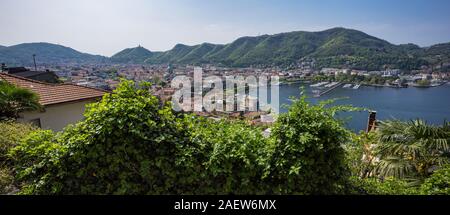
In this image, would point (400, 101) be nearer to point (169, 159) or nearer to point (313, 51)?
point (169, 159)

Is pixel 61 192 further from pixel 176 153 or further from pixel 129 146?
pixel 176 153

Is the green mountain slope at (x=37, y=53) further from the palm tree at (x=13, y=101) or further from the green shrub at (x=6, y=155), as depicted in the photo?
the green shrub at (x=6, y=155)

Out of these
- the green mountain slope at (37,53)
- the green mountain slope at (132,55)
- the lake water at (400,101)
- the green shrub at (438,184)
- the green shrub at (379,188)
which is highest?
the green mountain slope at (132,55)

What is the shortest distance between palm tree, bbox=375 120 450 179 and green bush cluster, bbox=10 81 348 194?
1.86 meters

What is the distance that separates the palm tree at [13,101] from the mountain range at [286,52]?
136 ft

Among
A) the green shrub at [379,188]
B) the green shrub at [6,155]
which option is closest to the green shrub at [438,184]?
the green shrub at [379,188]

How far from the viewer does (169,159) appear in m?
2.53

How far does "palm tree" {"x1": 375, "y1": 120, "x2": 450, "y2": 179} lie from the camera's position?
3.58 metres

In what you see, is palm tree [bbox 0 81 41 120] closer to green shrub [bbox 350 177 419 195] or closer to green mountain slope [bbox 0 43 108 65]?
green shrub [bbox 350 177 419 195]

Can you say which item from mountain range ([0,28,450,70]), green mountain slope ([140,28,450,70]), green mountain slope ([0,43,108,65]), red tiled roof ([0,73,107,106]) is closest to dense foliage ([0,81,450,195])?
red tiled roof ([0,73,107,106])

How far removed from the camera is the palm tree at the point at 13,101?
529 centimetres

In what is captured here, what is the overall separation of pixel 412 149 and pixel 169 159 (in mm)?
3552

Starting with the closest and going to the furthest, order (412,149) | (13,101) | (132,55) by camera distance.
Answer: (412,149)
(13,101)
(132,55)

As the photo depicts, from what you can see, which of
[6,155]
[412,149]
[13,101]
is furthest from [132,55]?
[412,149]
